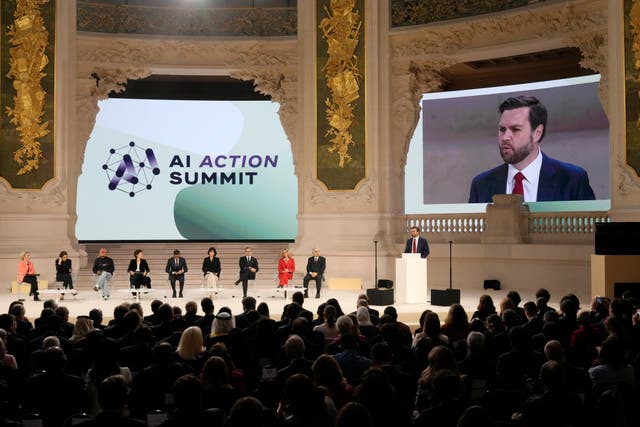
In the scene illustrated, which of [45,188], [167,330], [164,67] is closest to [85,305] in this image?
[45,188]

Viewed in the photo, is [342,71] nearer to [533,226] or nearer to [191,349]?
[533,226]

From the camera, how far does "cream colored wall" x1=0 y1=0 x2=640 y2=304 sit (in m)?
20.0

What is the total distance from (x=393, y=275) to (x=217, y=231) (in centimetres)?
630

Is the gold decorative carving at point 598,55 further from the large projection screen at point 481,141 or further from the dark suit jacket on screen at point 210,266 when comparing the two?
the dark suit jacket on screen at point 210,266

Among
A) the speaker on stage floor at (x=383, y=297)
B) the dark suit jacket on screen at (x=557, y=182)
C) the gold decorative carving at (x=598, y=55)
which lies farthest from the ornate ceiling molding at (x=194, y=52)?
the speaker on stage floor at (x=383, y=297)

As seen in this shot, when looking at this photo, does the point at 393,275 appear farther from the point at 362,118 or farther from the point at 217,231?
the point at 217,231

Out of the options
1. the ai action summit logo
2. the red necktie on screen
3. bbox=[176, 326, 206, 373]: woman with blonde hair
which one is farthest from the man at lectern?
the ai action summit logo

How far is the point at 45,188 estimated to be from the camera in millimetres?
20828

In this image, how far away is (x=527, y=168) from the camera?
77.7 feet

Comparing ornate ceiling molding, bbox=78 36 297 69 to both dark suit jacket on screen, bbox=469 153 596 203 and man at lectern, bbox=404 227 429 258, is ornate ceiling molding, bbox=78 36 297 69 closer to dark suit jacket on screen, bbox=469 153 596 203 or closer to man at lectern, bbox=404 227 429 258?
dark suit jacket on screen, bbox=469 153 596 203

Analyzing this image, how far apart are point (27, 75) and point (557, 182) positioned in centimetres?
1368

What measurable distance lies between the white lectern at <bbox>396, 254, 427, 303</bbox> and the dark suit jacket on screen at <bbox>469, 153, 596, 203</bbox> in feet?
26.6

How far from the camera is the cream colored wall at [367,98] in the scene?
2002 centimetres

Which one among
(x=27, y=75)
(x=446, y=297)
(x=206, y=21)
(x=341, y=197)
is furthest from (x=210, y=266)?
(x=206, y=21)
